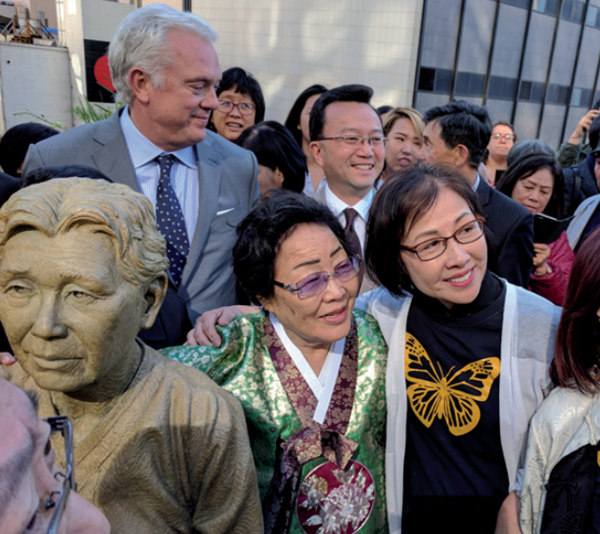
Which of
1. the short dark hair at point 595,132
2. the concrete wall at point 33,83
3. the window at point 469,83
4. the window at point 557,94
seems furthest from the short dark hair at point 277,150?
the window at point 557,94

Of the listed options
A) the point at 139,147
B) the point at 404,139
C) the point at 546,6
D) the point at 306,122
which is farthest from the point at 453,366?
the point at 546,6

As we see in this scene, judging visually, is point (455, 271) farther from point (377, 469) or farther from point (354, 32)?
point (354, 32)

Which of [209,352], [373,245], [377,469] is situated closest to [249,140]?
[373,245]

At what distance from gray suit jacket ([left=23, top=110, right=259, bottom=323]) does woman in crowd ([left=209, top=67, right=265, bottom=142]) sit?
5.20 feet

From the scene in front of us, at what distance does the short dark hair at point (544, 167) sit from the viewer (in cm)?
346

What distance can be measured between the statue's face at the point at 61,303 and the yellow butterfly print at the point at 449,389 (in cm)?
115

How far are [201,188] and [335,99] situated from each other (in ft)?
4.02

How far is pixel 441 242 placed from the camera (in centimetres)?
178

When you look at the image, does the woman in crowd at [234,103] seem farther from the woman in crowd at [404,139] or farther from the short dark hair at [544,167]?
the short dark hair at [544,167]

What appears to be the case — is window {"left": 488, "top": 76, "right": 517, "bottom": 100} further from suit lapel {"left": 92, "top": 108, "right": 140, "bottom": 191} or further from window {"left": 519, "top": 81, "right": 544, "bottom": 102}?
suit lapel {"left": 92, "top": 108, "right": 140, "bottom": 191}

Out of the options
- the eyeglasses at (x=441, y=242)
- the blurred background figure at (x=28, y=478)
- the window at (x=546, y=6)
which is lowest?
the eyeglasses at (x=441, y=242)

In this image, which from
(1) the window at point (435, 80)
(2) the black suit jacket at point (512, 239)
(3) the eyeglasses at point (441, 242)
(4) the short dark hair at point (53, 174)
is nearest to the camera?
(4) the short dark hair at point (53, 174)

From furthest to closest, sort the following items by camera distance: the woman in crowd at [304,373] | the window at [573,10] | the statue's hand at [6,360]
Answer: the window at [573,10] < the woman in crowd at [304,373] < the statue's hand at [6,360]

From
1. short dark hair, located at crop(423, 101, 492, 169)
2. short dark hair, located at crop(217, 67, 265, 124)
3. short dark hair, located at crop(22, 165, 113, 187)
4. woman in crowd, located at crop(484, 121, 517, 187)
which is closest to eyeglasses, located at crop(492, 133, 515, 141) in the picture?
woman in crowd, located at crop(484, 121, 517, 187)
